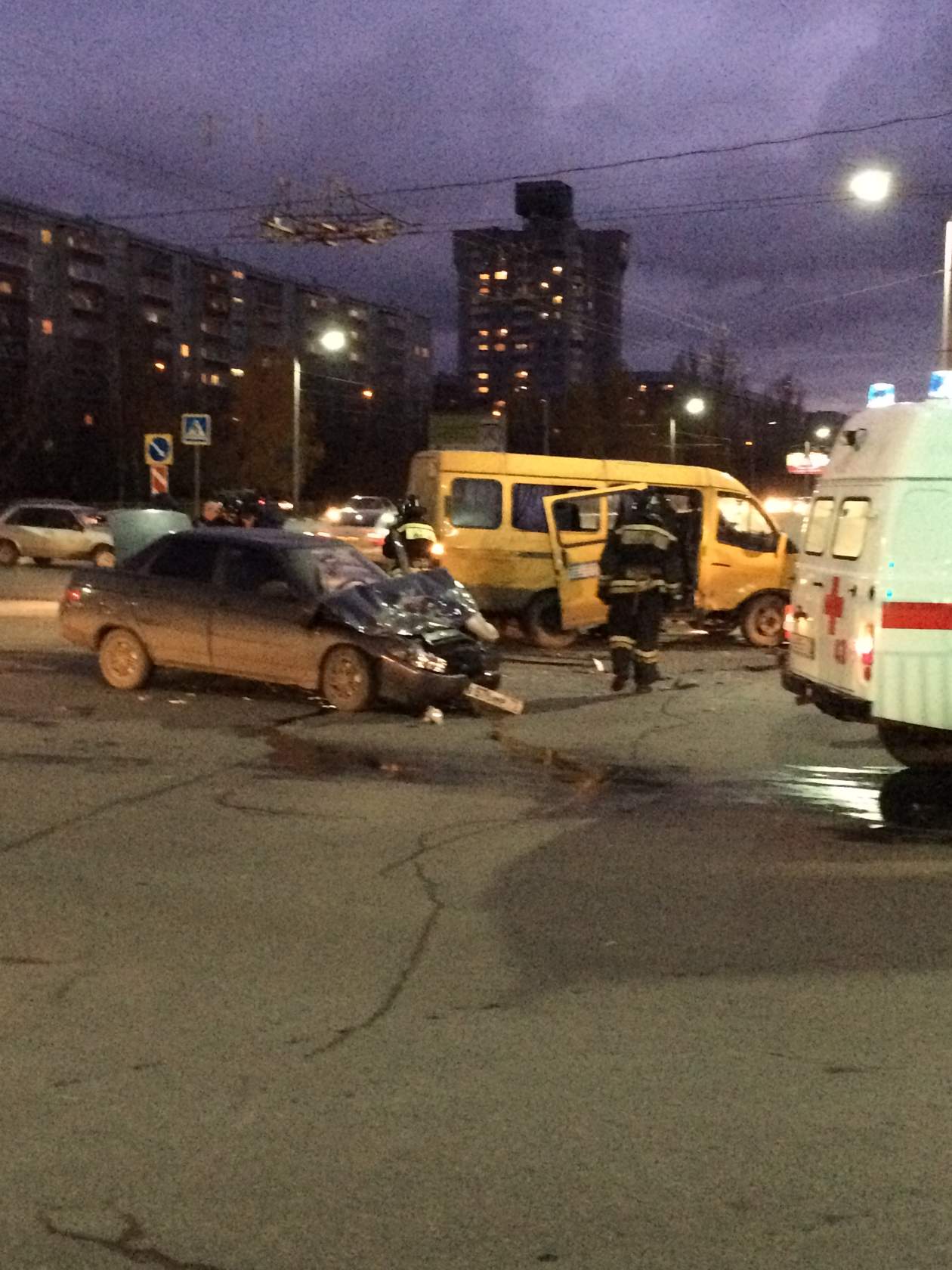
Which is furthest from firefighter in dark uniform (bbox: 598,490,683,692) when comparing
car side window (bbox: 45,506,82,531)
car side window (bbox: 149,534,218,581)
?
car side window (bbox: 45,506,82,531)

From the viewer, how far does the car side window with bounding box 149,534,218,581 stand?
13133mm

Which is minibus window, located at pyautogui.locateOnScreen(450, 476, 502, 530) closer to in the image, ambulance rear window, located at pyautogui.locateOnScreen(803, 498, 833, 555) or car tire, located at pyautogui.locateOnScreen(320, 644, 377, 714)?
car tire, located at pyautogui.locateOnScreen(320, 644, 377, 714)

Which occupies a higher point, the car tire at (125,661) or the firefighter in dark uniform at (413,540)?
the firefighter in dark uniform at (413,540)

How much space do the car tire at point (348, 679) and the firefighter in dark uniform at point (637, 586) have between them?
108 inches

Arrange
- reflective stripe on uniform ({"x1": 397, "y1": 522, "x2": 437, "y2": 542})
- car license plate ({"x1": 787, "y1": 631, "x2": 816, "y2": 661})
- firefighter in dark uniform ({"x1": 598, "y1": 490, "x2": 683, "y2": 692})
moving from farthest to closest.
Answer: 1. reflective stripe on uniform ({"x1": 397, "y1": 522, "x2": 437, "y2": 542})
2. firefighter in dark uniform ({"x1": 598, "y1": 490, "x2": 683, "y2": 692})
3. car license plate ({"x1": 787, "y1": 631, "x2": 816, "y2": 661})

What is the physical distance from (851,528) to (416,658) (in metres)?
4.14

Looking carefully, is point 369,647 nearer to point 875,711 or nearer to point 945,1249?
point 875,711

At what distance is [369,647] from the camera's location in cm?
1213

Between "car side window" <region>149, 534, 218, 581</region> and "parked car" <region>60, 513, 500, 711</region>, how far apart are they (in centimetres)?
1

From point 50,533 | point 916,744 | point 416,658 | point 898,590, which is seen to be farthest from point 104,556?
point 898,590

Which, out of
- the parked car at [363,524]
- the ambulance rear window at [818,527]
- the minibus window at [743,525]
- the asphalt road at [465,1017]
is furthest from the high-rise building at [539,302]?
the asphalt road at [465,1017]

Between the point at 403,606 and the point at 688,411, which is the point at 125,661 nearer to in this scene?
the point at 403,606

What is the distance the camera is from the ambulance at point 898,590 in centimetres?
868

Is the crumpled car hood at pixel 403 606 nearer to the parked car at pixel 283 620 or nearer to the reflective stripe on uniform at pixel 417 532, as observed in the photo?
the parked car at pixel 283 620
